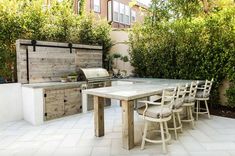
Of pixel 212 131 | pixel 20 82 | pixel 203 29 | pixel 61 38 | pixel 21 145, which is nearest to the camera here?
pixel 21 145

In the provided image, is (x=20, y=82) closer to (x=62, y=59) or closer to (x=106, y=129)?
(x=62, y=59)

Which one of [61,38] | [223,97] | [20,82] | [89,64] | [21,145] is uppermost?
[61,38]

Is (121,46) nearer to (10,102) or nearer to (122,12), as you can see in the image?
(10,102)

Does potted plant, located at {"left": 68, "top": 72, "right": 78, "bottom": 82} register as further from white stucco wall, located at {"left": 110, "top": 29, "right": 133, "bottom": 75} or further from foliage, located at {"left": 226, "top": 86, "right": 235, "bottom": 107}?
foliage, located at {"left": 226, "top": 86, "right": 235, "bottom": 107}

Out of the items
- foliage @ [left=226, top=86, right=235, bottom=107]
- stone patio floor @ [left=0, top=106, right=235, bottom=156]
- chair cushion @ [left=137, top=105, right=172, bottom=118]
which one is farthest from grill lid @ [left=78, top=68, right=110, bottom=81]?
foliage @ [left=226, top=86, right=235, bottom=107]

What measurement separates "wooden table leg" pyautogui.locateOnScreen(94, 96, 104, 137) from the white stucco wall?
363 cm

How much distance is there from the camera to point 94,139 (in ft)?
13.1

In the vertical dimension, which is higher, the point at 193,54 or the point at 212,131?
the point at 193,54

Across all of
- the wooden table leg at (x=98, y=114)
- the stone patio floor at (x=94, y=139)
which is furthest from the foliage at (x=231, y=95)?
the wooden table leg at (x=98, y=114)

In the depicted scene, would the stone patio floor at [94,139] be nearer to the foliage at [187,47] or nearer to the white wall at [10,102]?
the white wall at [10,102]

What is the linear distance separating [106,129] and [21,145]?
1620mm

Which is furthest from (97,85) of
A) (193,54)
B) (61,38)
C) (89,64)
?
(193,54)

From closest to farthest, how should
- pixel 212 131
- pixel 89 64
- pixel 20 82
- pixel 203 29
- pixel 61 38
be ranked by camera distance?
pixel 212 131 < pixel 20 82 < pixel 203 29 < pixel 61 38 < pixel 89 64

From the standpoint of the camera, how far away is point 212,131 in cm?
434
